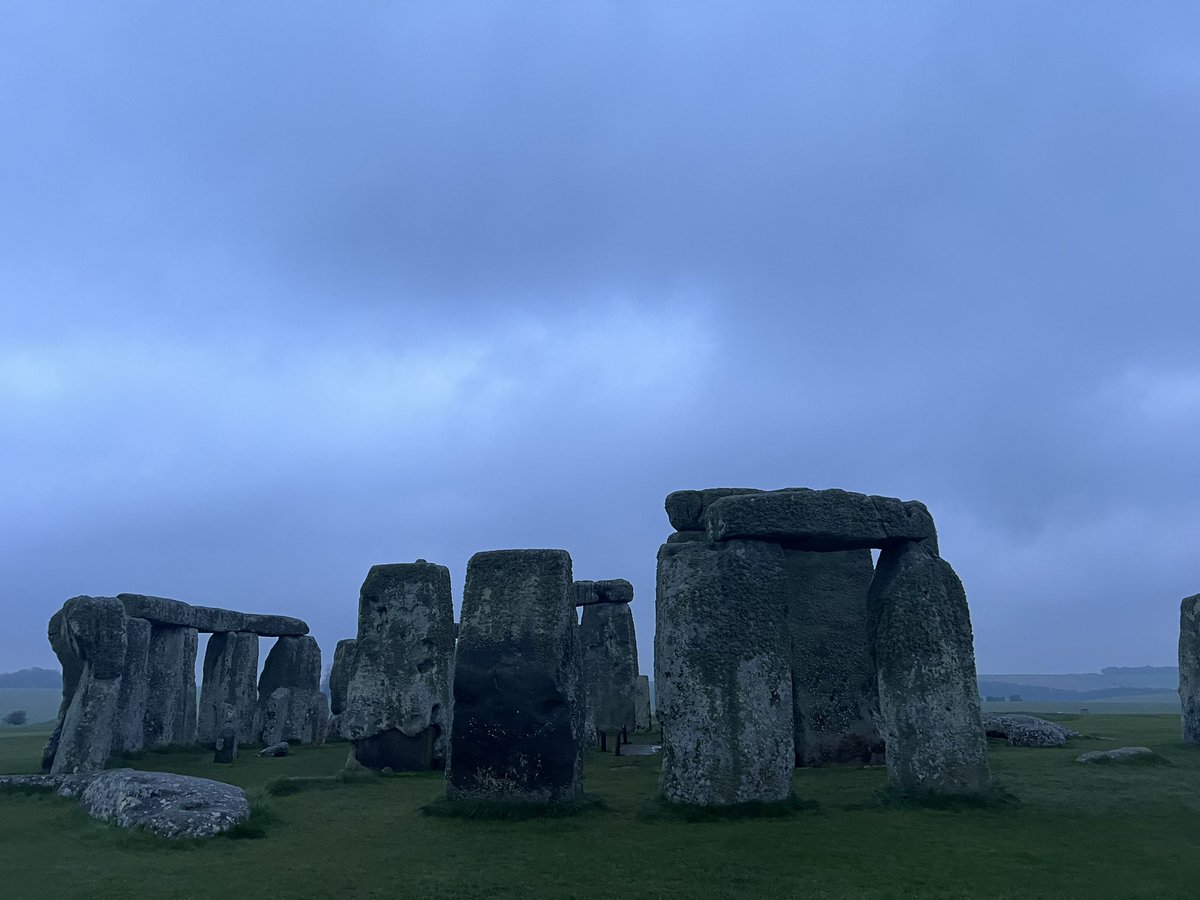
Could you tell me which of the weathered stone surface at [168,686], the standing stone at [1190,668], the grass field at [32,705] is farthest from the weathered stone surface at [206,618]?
the grass field at [32,705]

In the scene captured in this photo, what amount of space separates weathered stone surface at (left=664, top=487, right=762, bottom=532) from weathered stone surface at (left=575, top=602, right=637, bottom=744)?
9678mm

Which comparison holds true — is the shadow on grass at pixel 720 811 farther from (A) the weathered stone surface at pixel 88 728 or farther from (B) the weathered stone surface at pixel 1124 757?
(A) the weathered stone surface at pixel 88 728

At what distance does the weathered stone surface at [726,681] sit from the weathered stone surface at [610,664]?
1216 cm

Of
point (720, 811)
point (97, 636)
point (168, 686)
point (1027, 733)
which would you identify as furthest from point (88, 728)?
point (1027, 733)

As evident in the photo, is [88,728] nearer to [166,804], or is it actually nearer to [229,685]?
[166,804]

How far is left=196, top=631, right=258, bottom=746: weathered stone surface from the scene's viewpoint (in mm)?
21234

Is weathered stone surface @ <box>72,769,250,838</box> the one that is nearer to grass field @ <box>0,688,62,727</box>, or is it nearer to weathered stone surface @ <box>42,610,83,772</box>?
weathered stone surface @ <box>42,610,83,772</box>

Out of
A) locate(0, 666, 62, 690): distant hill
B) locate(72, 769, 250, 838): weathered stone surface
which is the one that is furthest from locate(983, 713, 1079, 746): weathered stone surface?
locate(0, 666, 62, 690): distant hill

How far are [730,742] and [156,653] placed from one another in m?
14.7

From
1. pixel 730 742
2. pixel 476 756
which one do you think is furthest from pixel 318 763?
pixel 730 742

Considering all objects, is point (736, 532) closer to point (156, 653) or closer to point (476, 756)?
point (476, 756)

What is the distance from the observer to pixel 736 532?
9.45 meters

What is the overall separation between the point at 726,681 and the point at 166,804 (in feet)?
17.6

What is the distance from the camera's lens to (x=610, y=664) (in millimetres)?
21938
